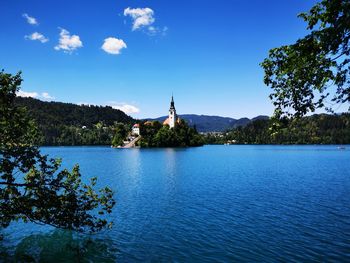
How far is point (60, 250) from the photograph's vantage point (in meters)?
20.9

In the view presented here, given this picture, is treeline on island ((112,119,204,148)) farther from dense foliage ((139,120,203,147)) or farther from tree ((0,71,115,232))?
tree ((0,71,115,232))

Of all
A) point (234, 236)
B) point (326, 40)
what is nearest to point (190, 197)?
point (234, 236)

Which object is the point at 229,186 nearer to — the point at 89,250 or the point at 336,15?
the point at 89,250

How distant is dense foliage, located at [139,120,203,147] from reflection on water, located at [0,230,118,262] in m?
153

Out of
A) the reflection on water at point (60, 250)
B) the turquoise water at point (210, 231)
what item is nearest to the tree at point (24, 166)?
the reflection on water at point (60, 250)

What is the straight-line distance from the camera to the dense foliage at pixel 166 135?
178m

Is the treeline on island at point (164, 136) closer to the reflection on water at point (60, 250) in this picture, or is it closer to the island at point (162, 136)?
the island at point (162, 136)

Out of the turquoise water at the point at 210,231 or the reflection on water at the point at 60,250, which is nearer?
the reflection on water at the point at 60,250

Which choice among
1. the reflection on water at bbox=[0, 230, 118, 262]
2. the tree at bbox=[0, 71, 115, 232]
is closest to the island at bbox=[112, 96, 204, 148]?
the reflection on water at bbox=[0, 230, 118, 262]

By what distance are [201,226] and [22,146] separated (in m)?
16.5

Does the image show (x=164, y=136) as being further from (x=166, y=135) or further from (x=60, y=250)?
(x=60, y=250)

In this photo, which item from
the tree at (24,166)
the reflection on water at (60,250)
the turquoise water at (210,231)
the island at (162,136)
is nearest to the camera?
the tree at (24,166)

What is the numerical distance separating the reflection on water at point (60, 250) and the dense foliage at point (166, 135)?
152751 millimetres

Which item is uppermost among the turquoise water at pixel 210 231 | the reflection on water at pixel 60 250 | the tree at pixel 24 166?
the tree at pixel 24 166
